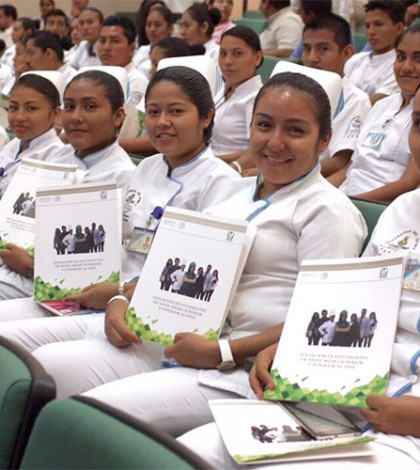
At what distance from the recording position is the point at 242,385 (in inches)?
67.1

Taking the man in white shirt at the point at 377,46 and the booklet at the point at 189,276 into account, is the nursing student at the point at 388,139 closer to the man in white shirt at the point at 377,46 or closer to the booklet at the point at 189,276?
the booklet at the point at 189,276

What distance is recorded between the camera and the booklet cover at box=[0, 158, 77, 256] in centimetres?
242

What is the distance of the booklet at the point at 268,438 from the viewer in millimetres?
1335

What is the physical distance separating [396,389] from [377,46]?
3.40 meters

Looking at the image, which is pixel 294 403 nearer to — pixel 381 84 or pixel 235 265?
pixel 235 265

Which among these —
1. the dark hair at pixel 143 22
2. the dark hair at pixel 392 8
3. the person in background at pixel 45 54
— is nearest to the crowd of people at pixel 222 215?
the dark hair at pixel 392 8

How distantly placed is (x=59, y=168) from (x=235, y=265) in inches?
36.4

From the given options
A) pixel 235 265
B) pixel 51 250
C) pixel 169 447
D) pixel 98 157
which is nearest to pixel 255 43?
pixel 98 157

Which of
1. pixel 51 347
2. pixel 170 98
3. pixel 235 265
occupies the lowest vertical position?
pixel 51 347

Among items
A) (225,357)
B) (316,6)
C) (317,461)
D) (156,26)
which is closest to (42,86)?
(225,357)

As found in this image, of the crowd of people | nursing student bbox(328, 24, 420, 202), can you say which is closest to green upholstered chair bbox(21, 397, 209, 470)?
the crowd of people

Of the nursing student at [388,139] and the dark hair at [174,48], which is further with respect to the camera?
the dark hair at [174,48]

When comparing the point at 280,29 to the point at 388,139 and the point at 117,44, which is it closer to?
the point at 117,44

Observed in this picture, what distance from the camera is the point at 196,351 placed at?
1725 millimetres
